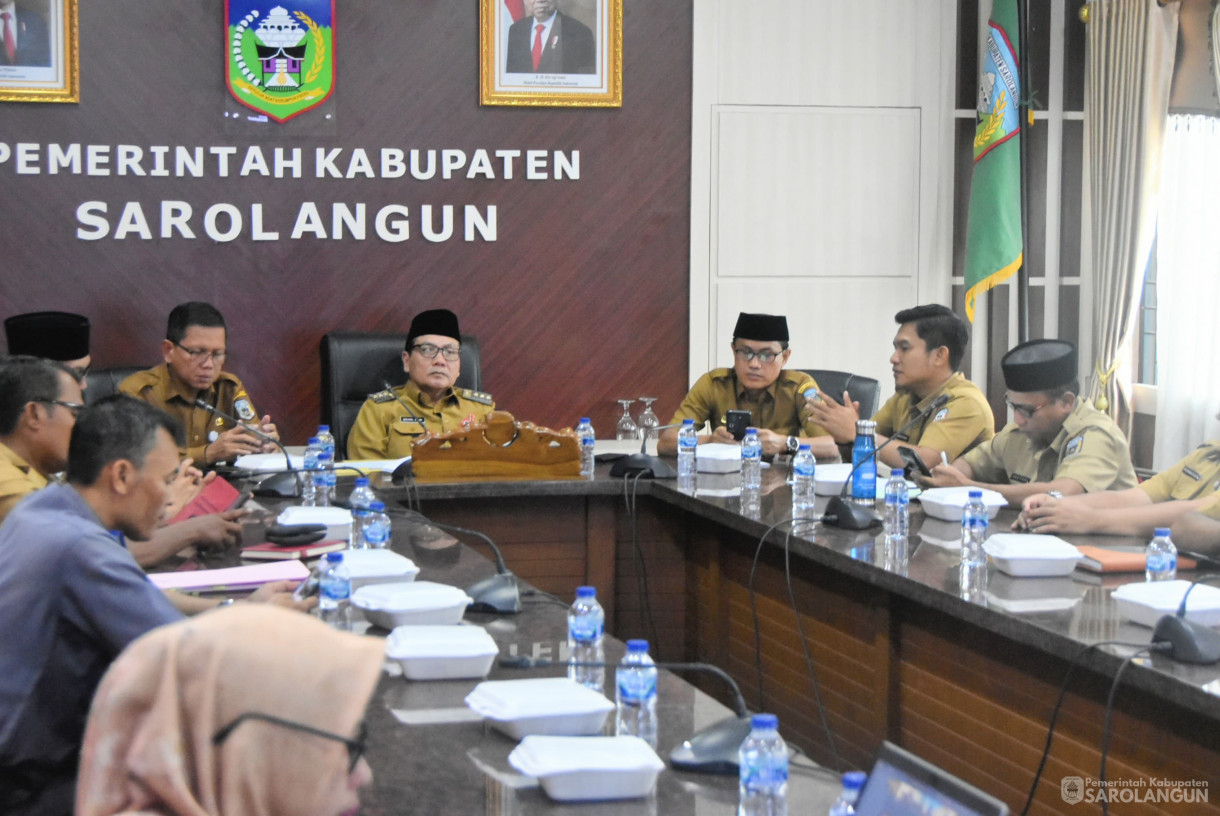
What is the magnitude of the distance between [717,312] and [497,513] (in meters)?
2.00

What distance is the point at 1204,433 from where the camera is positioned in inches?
197

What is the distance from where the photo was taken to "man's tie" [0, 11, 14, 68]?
16.5ft

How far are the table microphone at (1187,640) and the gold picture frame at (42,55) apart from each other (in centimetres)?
450

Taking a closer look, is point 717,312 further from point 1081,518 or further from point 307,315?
point 1081,518

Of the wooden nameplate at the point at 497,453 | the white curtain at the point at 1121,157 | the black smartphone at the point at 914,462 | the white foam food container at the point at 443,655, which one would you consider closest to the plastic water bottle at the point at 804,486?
the black smartphone at the point at 914,462

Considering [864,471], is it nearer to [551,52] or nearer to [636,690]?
[636,690]

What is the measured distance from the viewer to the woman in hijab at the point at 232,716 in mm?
1022

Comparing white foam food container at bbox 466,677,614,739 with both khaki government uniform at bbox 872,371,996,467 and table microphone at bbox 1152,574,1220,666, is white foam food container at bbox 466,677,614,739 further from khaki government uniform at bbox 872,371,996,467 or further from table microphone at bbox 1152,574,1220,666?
khaki government uniform at bbox 872,371,996,467

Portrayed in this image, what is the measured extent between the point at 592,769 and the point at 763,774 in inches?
7.6

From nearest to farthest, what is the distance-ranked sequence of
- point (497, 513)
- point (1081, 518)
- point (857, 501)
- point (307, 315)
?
point (1081, 518)
point (857, 501)
point (497, 513)
point (307, 315)

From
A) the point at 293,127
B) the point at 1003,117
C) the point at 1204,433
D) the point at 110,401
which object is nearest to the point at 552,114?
the point at 293,127

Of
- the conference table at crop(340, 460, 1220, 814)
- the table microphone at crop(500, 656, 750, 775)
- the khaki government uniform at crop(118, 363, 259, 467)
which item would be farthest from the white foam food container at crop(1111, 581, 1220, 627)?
the khaki government uniform at crop(118, 363, 259, 467)

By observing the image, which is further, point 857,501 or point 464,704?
point 857,501

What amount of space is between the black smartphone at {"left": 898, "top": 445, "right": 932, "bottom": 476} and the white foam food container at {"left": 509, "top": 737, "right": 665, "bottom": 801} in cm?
245
